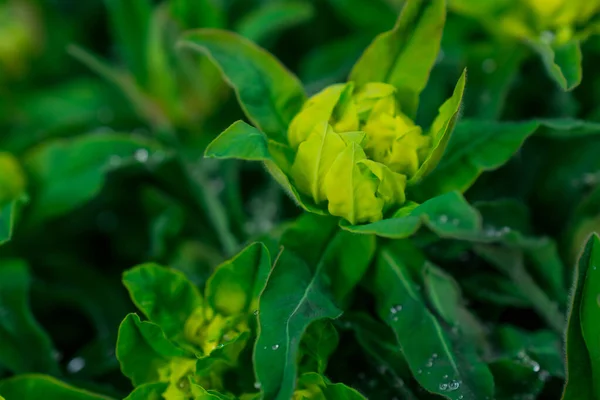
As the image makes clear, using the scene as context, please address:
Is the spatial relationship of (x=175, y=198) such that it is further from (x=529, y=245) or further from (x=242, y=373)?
(x=529, y=245)

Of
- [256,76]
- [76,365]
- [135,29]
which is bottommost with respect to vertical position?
[76,365]

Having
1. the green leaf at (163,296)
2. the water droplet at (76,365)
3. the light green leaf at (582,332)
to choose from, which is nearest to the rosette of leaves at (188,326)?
the green leaf at (163,296)

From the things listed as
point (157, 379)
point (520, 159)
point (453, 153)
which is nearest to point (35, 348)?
point (157, 379)

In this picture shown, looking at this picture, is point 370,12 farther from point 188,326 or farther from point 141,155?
point 188,326

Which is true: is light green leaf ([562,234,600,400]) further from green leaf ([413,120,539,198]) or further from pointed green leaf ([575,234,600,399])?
green leaf ([413,120,539,198])

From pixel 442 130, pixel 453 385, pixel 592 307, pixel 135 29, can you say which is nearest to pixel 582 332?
pixel 592 307
